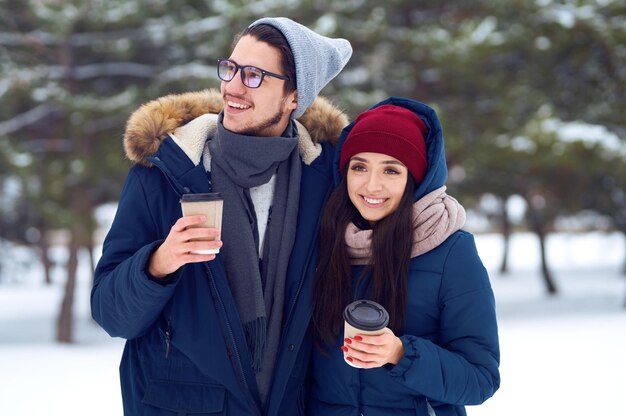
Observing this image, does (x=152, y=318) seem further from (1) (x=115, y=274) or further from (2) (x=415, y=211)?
(2) (x=415, y=211)

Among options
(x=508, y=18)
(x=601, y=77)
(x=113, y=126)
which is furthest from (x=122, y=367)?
(x=601, y=77)

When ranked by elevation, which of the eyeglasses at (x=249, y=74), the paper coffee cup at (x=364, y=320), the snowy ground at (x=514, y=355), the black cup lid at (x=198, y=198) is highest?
the eyeglasses at (x=249, y=74)

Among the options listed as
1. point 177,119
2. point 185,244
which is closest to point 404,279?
point 185,244

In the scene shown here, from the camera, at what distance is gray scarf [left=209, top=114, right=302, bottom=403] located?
2.01 m

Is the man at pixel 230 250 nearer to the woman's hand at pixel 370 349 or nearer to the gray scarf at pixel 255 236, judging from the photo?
the gray scarf at pixel 255 236

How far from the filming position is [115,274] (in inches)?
74.1

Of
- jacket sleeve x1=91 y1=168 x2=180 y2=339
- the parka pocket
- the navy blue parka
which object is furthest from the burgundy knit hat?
the parka pocket

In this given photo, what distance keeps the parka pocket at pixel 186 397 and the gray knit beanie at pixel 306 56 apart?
3.13ft

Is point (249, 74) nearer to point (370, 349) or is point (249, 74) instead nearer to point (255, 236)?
point (255, 236)

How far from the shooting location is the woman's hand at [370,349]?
1.67m

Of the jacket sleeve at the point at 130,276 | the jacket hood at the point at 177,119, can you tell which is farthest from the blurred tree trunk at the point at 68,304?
the jacket sleeve at the point at 130,276

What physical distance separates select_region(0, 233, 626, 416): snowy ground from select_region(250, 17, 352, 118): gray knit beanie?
5.16 metres

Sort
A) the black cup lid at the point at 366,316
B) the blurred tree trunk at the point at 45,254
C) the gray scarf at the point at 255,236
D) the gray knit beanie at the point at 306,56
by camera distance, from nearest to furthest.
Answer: the black cup lid at the point at 366,316 < the gray scarf at the point at 255,236 < the gray knit beanie at the point at 306,56 < the blurred tree trunk at the point at 45,254

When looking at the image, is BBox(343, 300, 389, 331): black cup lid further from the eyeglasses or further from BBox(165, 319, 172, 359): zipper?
the eyeglasses
